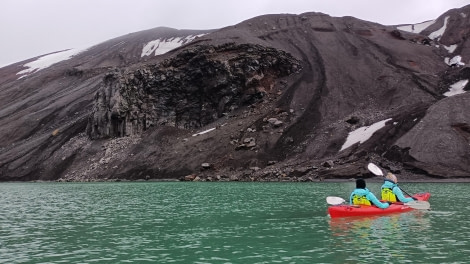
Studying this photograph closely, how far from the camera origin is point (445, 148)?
204ft

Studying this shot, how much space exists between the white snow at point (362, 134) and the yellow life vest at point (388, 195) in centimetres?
4160

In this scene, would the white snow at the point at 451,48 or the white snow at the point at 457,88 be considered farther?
the white snow at the point at 451,48

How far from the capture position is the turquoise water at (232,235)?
16.8 metres

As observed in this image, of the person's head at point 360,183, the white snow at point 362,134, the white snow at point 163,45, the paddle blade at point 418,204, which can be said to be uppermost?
the white snow at point 163,45

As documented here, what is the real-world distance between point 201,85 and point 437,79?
4931cm

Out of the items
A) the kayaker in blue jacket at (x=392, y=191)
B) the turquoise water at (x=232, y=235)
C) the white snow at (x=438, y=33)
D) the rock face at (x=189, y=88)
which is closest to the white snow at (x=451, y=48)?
the white snow at (x=438, y=33)

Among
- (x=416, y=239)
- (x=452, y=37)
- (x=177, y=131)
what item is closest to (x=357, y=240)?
(x=416, y=239)

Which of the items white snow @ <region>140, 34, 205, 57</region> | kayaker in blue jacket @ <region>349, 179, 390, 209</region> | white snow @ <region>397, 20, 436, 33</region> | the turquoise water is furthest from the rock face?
kayaker in blue jacket @ <region>349, 179, 390, 209</region>

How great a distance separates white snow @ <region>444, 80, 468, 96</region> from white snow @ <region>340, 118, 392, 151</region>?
19.0 meters

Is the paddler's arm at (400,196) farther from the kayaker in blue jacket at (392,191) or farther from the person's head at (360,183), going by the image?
the person's head at (360,183)

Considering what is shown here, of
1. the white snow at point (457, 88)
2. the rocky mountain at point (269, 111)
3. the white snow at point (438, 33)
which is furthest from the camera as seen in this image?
the white snow at point (438, 33)

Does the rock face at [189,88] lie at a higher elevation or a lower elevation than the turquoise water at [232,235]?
higher

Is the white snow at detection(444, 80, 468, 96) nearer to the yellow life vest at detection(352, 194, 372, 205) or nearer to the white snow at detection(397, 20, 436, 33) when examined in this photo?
the white snow at detection(397, 20, 436, 33)

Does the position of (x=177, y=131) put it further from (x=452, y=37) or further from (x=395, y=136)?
(x=452, y=37)
